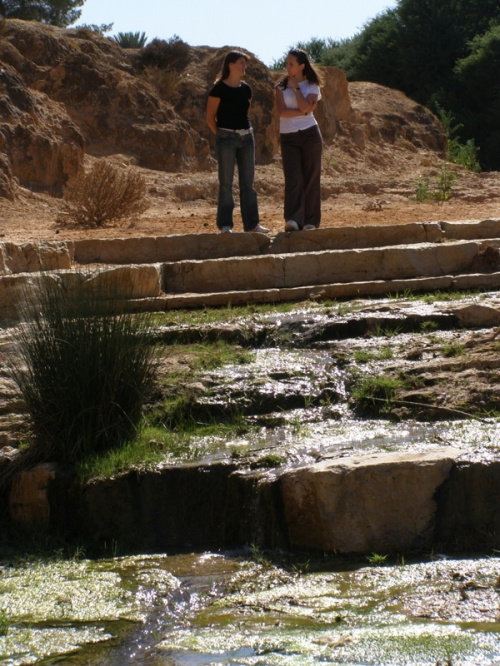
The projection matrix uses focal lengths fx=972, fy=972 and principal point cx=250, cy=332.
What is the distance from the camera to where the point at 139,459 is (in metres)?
5.14

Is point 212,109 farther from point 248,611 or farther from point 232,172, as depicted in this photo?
point 248,611

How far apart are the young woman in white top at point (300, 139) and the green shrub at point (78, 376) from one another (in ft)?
12.2

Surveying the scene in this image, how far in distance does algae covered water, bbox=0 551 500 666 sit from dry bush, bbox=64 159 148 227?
23.5 ft

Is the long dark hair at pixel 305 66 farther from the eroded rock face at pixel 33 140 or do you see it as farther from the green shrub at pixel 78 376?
the eroded rock face at pixel 33 140

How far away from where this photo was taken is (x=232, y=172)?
28.9ft

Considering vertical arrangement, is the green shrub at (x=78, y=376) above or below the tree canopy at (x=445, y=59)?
below

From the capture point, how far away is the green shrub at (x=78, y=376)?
529 cm

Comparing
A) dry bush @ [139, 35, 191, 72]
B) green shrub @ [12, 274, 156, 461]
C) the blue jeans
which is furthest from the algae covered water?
dry bush @ [139, 35, 191, 72]

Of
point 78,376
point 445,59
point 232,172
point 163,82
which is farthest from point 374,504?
point 445,59

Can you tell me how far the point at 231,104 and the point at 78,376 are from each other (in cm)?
404

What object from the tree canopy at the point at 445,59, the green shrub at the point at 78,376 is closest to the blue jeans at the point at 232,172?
the green shrub at the point at 78,376

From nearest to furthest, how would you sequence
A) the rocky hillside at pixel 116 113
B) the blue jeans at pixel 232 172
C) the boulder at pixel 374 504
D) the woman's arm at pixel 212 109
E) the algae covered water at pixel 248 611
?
1. the algae covered water at pixel 248 611
2. the boulder at pixel 374 504
3. the woman's arm at pixel 212 109
4. the blue jeans at pixel 232 172
5. the rocky hillside at pixel 116 113

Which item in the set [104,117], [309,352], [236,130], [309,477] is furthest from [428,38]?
[309,477]

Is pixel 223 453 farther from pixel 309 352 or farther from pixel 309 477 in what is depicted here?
pixel 309 352
